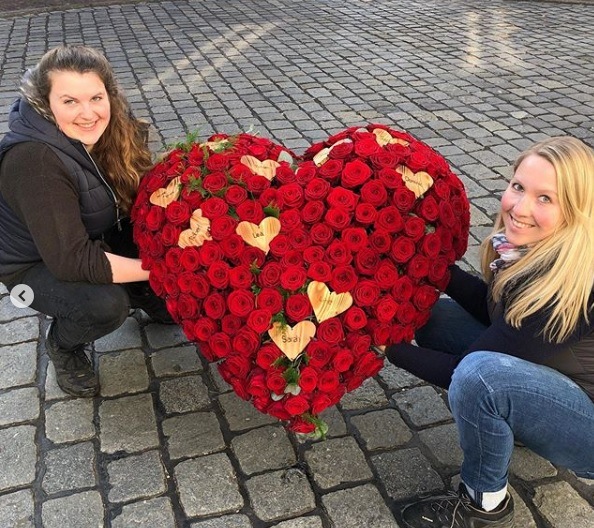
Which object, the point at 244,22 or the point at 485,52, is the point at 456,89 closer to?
the point at 485,52

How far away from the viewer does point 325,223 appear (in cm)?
220

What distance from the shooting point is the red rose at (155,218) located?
93.4 inches

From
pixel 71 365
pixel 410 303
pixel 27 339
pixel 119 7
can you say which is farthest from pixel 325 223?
pixel 119 7

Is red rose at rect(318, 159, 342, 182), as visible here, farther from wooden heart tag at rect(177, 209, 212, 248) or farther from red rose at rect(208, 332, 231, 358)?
red rose at rect(208, 332, 231, 358)

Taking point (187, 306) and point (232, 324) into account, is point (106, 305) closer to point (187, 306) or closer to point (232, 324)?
point (187, 306)

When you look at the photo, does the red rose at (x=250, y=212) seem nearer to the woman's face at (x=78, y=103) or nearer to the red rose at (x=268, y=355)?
the red rose at (x=268, y=355)

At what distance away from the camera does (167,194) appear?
2.41 metres

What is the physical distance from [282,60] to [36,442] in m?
6.12

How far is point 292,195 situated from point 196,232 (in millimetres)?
348

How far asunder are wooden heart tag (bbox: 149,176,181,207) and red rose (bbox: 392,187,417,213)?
30.0 inches

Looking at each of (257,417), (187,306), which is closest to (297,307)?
(187,306)

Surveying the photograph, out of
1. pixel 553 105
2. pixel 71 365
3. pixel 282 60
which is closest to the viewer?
pixel 71 365

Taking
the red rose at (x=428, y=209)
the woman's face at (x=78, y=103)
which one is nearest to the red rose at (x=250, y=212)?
the red rose at (x=428, y=209)

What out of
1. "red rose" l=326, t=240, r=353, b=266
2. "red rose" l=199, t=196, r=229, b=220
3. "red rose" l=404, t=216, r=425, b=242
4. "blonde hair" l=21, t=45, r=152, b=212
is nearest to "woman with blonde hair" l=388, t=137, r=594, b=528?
"red rose" l=404, t=216, r=425, b=242
